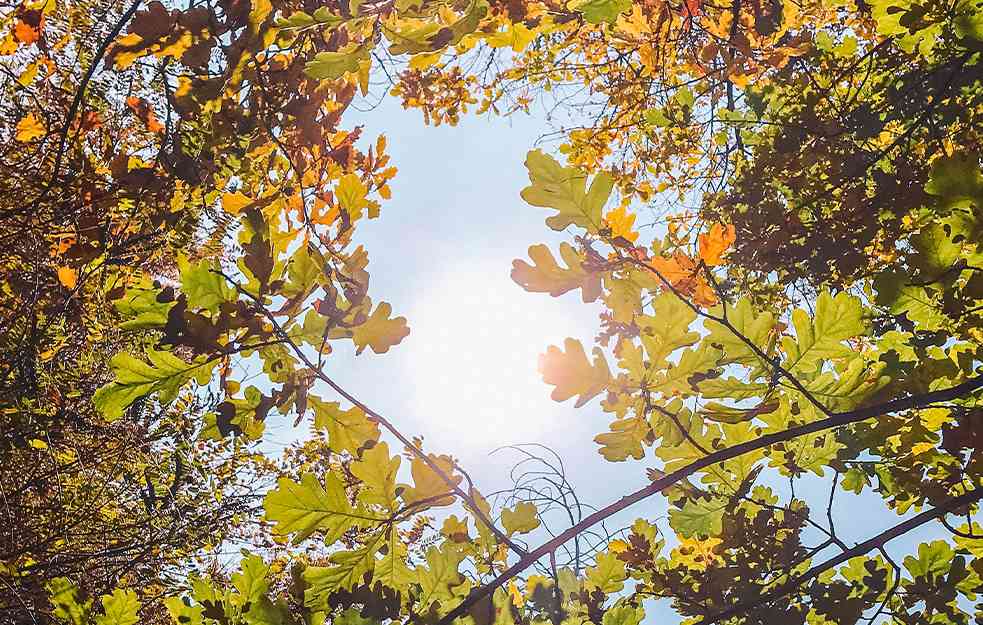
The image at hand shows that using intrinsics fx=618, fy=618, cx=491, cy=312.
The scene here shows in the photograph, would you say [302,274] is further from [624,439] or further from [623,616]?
[623,616]

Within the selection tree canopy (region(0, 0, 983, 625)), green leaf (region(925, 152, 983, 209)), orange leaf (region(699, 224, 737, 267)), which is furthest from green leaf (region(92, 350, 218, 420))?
green leaf (region(925, 152, 983, 209))

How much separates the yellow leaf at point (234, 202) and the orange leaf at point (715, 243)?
1149mm

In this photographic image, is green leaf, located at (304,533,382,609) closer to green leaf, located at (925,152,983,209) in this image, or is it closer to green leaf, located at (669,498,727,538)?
green leaf, located at (669,498,727,538)

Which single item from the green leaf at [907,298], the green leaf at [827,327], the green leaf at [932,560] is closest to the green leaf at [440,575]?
the green leaf at [827,327]

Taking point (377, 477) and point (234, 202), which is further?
point (234, 202)

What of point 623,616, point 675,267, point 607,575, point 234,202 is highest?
point 234,202

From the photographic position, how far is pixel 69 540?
3969 mm

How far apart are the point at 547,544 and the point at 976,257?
103cm

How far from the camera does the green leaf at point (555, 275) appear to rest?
49.0 inches

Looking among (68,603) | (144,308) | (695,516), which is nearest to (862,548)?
(695,516)

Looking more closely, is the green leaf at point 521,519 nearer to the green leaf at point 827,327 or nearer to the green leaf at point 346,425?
the green leaf at point 346,425

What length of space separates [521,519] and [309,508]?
477 millimetres

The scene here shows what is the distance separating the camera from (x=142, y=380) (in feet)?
4.22

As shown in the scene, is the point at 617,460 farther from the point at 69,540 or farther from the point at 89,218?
the point at 69,540
